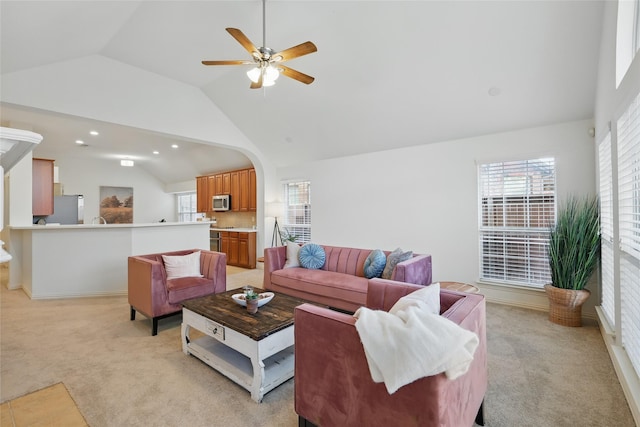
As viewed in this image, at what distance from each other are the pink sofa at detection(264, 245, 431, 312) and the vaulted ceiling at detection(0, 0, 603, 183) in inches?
80.0

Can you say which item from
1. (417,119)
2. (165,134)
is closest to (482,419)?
(417,119)

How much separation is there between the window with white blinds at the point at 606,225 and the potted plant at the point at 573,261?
0.33 ft

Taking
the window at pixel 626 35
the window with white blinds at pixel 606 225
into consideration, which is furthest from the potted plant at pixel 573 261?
A: the window at pixel 626 35

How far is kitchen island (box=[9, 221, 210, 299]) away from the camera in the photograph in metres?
4.37

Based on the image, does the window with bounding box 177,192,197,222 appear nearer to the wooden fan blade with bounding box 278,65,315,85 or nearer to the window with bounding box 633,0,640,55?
the wooden fan blade with bounding box 278,65,315,85

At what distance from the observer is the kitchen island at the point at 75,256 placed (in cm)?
437

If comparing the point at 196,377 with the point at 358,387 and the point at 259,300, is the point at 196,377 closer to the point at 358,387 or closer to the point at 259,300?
the point at 259,300

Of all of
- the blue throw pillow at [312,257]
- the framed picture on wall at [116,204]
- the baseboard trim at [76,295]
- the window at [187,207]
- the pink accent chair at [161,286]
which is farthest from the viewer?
the window at [187,207]

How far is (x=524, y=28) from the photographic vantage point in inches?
109

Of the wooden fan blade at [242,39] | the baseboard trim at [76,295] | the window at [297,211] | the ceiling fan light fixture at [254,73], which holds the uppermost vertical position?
the wooden fan blade at [242,39]

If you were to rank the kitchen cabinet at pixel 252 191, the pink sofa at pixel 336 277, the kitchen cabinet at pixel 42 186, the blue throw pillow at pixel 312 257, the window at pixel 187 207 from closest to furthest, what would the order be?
the pink sofa at pixel 336 277
the blue throw pillow at pixel 312 257
the kitchen cabinet at pixel 42 186
the kitchen cabinet at pixel 252 191
the window at pixel 187 207

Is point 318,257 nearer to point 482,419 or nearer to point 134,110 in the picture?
point 482,419

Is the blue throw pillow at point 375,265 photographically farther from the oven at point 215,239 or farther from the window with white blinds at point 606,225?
the oven at point 215,239

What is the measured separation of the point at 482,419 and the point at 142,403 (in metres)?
2.23
